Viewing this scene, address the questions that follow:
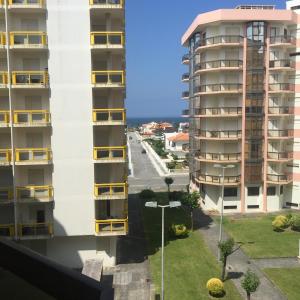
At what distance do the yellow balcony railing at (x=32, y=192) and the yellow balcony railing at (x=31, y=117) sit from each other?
4.86 m

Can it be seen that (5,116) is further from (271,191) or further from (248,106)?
(271,191)

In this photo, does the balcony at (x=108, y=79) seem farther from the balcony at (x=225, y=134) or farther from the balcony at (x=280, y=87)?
the balcony at (x=280, y=87)

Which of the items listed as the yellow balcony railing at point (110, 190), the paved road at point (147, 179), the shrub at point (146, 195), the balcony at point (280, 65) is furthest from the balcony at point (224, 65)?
the paved road at point (147, 179)

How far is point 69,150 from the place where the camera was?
29.9m

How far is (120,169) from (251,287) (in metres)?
13.5

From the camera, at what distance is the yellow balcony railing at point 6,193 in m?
29.7

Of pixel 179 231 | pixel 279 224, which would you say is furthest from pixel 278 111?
pixel 179 231

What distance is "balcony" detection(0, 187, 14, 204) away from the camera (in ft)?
97.5

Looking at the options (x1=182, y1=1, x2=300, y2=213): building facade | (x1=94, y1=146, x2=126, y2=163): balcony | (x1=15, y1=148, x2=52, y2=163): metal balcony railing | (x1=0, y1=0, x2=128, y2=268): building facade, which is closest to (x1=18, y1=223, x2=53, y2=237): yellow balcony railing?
(x1=0, y1=0, x2=128, y2=268): building facade

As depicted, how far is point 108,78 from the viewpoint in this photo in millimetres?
29938

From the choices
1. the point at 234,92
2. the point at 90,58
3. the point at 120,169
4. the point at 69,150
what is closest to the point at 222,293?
the point at 120,169

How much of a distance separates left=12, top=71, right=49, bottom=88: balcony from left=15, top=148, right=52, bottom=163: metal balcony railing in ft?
15.7

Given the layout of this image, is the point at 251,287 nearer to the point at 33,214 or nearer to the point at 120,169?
the point at 120,169

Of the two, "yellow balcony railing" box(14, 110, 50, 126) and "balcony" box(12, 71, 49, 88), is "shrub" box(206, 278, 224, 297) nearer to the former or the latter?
"yellow balcony railing" box(14, 110, 50, 126)
